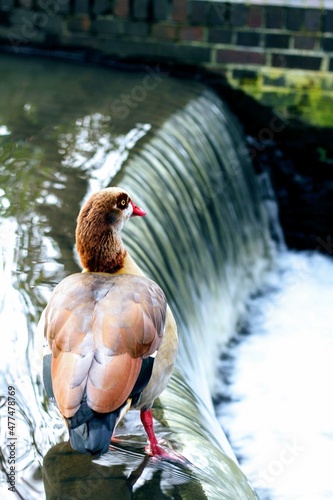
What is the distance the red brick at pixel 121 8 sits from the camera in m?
5.21

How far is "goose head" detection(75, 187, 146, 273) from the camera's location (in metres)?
2.06

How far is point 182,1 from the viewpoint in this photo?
16.9 feet

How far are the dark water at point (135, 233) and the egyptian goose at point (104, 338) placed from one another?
0.19 meters

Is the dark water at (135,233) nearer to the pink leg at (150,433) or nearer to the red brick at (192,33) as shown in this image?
the pink leg at (150,433)

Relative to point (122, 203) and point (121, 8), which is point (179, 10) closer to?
point (121, 8)

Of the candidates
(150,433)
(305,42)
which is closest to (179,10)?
(305,42)

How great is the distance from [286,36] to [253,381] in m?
2.17

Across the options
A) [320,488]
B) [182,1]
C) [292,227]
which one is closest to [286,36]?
[182,1]

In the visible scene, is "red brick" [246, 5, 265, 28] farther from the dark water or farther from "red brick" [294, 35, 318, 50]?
the dark water

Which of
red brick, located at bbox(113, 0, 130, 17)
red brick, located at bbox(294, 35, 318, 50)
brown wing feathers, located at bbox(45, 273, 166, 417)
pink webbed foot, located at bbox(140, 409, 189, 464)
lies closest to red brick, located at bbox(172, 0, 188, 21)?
red brick, located at bbox(113, 0, 130, 17)

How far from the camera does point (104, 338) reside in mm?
1810

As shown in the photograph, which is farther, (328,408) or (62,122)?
(62,122)

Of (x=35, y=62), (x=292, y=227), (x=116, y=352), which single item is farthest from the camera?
(x=292, y=227)

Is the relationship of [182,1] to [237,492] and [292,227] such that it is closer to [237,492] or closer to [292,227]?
[292,227]
